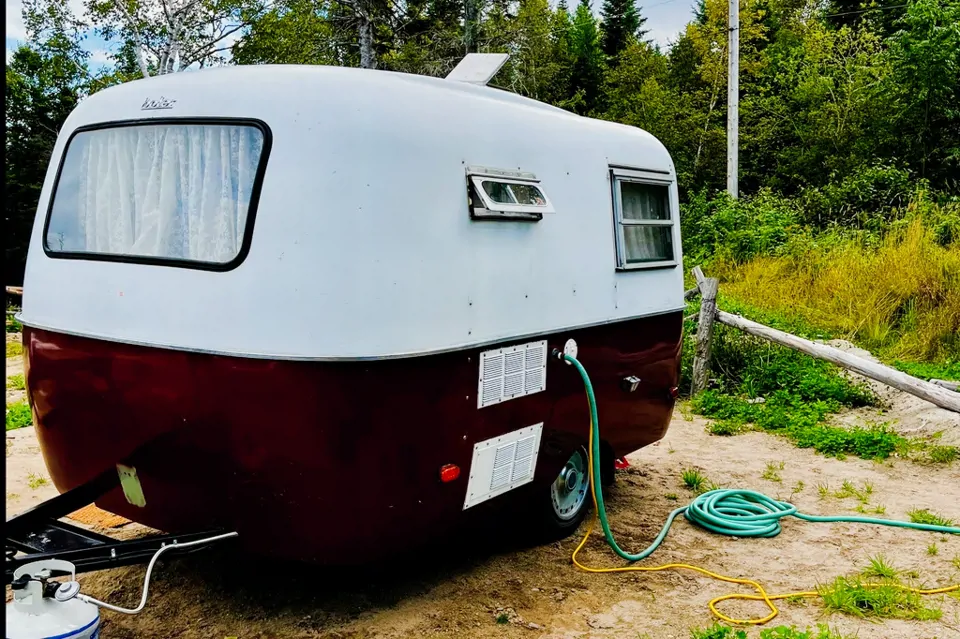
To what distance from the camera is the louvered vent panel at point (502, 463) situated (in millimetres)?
4148

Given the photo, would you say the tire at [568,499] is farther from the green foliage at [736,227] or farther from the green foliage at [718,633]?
the green foliage at [736,227]

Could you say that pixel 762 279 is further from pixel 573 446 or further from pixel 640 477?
pixel 573 446

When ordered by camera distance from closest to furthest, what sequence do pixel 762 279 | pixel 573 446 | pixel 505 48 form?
pixel 573 446
pixel 762 279
pixel 505 48

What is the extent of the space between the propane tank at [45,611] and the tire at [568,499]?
104 inches

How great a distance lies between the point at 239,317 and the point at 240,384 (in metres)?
0.27

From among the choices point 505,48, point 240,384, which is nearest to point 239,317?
point 240,384

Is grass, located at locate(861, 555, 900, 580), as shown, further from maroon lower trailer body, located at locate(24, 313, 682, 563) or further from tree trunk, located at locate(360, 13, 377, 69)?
tree trunk, located at locate(360, 13, 377, 69)

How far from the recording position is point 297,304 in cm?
340

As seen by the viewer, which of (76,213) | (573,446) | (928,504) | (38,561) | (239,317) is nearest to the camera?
(38,561)

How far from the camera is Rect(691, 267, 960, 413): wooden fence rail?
22.4 ft

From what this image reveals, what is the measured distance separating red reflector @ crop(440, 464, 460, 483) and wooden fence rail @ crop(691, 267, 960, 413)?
450 cm

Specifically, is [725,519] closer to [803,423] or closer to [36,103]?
[803,423]

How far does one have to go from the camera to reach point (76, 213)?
4.11m

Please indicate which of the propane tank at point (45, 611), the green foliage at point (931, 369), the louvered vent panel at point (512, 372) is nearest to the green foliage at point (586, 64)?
the green foliage at point (931, 369)
